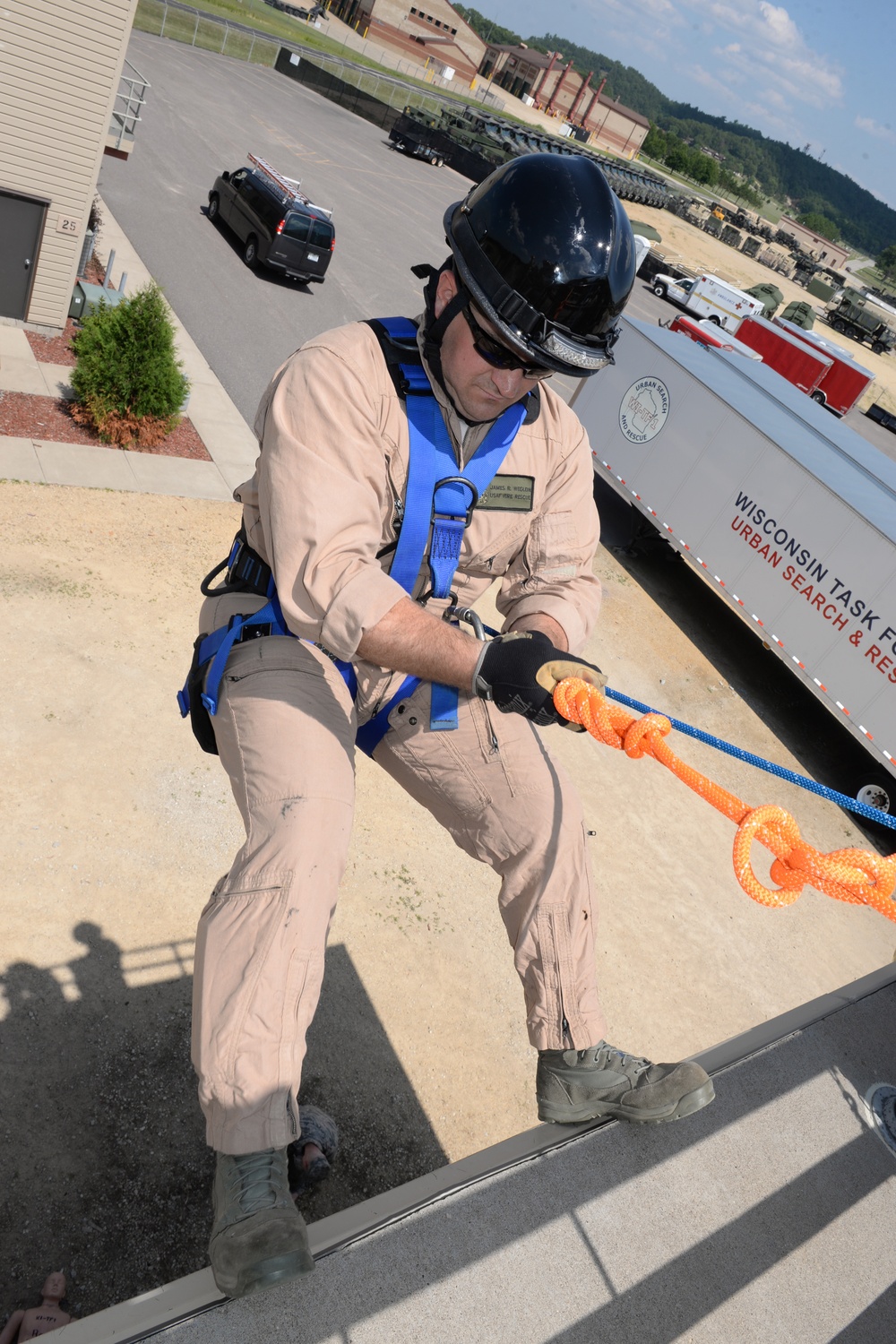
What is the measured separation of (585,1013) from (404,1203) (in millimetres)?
939

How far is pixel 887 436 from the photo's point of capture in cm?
3916

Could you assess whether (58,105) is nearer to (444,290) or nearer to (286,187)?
(286,187)

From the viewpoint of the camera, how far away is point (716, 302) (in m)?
37.8

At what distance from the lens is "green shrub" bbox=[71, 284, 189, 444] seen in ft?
37.9

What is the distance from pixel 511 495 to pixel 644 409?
12.5 metres

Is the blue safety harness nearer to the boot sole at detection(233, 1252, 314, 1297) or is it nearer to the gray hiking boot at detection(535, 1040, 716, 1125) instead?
the gray hiking boot at detection(535, 1040, 716, 1125)

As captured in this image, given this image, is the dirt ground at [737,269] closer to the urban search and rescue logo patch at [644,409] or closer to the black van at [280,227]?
the black van at [280,227]

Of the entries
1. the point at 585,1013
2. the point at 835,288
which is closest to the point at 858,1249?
the point at 585,1013

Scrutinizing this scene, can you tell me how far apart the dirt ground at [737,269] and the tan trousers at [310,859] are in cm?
4617

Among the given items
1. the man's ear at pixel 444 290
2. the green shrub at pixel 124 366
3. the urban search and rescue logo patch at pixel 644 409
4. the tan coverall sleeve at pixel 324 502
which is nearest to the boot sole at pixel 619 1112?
the tan coverall sleeve at pixel 324 502

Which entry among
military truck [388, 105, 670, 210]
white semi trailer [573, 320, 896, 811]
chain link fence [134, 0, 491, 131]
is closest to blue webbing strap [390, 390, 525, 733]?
Answer: white semi trailer [573, 320, 896, 811]

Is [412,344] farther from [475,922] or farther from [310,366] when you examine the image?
[475,922]

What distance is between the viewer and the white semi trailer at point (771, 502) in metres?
11.6

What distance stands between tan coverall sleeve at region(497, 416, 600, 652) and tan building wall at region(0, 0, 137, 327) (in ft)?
42.0
